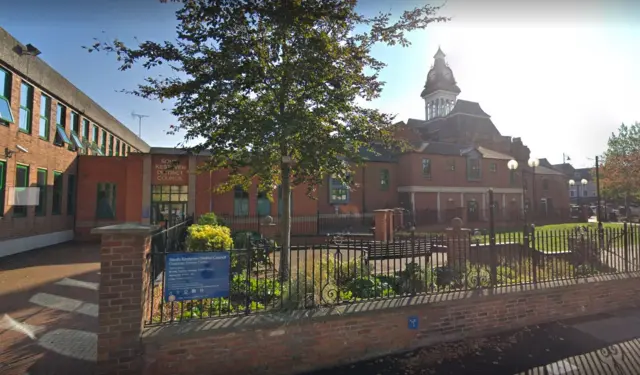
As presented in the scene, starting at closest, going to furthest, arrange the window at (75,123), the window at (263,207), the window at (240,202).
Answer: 1. the window at (75,123)
2. the window at (240,202)
3. the window at (263,207)

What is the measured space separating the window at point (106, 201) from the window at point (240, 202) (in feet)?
20.7

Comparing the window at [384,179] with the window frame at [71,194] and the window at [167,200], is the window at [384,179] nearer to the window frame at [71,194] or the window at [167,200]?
the window at [167,200]

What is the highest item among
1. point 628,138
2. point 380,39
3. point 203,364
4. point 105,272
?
point 628,138

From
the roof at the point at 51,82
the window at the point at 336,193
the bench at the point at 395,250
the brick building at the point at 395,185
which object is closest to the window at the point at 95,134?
the roof at the point at 51,82

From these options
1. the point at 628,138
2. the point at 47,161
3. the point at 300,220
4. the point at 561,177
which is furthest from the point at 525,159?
the point at 47,161

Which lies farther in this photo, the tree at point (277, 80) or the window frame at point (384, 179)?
the window frame at point (384, 179)

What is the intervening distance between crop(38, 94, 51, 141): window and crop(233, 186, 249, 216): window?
8877 millimetres

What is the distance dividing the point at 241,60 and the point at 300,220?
547 inches

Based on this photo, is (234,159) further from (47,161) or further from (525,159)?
(525,159)

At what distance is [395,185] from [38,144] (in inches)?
944

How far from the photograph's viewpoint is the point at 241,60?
5754 millimetres

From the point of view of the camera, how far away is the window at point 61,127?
1523 cm

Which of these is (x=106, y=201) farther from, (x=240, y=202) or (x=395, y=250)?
(x=395, y=250)

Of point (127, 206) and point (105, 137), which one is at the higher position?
point (105, 137)
